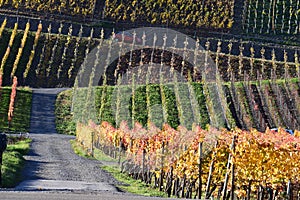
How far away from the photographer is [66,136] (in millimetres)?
47844

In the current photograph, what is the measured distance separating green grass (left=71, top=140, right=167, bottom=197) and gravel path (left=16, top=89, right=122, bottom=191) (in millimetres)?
399

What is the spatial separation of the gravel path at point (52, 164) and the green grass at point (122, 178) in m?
0.40

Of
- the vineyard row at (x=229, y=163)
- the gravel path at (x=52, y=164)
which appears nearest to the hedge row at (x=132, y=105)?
the gravel path at (x=52, y=164)

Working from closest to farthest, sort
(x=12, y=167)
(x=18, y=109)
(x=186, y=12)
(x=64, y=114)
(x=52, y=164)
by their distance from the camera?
(x=12, y=167), (x=52, y=164), (x=18, y=109), (x=64, y=114), (x=186, y=12)

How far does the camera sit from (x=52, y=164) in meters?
31.5

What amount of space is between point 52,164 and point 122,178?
163 inches

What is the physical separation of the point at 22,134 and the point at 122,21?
3056 cm

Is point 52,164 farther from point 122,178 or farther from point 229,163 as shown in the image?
point 229,163

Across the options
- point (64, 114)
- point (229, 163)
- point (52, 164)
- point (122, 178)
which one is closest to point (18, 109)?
point (64, 114)

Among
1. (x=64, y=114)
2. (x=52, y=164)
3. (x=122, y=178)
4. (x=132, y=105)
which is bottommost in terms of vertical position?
(x=122, y=178)

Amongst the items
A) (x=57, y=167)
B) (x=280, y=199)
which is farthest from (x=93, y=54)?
(x=280, y=199)

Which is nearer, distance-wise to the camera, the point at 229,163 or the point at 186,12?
the point at 229,163

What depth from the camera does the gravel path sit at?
23.3m

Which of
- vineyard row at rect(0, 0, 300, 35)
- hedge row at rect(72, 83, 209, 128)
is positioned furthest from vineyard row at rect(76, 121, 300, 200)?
vineyard row at rect(0, 0, 300, 35)
